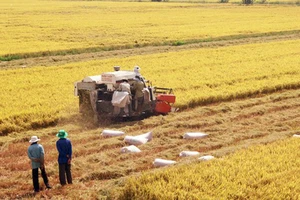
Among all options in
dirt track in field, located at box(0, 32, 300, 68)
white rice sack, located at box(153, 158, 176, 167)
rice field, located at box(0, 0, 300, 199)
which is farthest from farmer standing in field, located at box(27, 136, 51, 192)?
dirt track in field, located at box(0, 32, 300, 68)

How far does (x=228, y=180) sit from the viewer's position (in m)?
10.2

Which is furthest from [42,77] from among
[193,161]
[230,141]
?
[193,161]

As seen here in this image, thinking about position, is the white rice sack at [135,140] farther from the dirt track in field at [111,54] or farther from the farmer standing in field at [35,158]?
the dirt track in field at [111,54]

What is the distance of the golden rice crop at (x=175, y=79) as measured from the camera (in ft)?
57.2

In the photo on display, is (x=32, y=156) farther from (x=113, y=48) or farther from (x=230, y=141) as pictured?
(x=113, y=48)

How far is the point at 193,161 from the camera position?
12094 mm

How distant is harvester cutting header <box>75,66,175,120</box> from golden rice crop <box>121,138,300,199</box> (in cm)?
545

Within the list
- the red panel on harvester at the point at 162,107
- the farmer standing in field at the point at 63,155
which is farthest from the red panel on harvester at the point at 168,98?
the farmer standing in field at the point at 63,155

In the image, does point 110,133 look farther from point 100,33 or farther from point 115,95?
point 100,33

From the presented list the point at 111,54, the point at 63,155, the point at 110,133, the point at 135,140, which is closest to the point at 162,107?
the point at 110,133

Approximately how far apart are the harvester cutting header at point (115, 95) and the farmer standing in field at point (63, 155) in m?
4.86

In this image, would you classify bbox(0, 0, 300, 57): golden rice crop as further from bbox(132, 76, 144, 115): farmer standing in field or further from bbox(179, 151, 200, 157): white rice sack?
bbox(179, 151, 200, 157): white rice sack

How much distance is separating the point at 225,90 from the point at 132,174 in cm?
974

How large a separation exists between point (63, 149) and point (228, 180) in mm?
3615
